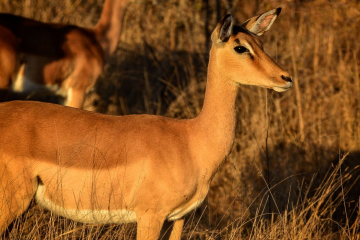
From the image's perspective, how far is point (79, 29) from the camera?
25.5 ft

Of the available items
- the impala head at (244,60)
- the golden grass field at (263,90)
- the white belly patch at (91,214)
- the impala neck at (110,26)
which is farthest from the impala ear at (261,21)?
the impala neck at (110,26)

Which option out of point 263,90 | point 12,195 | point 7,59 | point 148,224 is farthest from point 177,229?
point 263,90

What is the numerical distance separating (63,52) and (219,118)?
3.61m

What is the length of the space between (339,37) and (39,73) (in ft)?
16.7

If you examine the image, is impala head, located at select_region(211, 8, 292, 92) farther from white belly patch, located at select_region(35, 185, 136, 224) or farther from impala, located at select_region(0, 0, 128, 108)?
impala, located at select_region(0, 0, 128, 108)

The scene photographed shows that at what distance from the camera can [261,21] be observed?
4844mm

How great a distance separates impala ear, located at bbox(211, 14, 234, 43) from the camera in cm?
420

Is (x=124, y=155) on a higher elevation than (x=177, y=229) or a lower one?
higher

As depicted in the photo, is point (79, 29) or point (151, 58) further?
point (151, 58)

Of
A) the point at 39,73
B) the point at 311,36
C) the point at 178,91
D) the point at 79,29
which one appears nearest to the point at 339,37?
the point at 311,36

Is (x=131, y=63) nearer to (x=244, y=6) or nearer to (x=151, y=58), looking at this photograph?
(x=151, y=58)

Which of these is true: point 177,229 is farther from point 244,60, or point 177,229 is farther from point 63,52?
point 63,52

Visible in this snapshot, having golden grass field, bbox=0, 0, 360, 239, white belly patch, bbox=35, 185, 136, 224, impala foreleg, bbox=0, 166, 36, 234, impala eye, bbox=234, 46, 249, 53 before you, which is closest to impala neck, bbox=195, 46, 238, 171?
→ impala eye, bbox=234, 46, 249, 53

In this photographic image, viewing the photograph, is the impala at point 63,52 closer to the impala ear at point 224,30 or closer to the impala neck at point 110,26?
the impala neck at point 110,26
